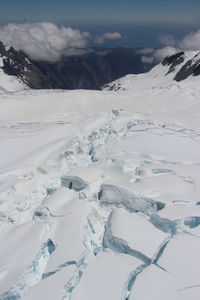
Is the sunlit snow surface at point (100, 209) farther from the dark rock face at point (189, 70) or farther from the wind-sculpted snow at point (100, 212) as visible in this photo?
the dark rock face at point (189, 70)

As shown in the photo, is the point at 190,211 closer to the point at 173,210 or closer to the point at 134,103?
the point at 173,210

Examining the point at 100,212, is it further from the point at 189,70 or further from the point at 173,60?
the point at 173,60

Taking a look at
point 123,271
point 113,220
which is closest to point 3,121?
point 113,220

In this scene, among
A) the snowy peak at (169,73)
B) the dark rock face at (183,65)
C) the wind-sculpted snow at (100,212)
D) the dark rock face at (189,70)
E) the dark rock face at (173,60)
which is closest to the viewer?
the wind-sculpted snow at (100,212)

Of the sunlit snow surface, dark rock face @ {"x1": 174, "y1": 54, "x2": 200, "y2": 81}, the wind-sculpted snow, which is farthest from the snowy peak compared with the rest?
the wind-sculpted snow

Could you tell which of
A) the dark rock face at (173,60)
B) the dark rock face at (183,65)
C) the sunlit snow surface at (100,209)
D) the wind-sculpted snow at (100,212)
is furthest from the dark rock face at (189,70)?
the wind-sculpted snow at (100,212)

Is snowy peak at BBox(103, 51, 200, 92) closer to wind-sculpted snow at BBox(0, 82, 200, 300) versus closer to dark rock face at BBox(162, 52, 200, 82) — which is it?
dark rock face at BBox(162, 52, 200, 82)
